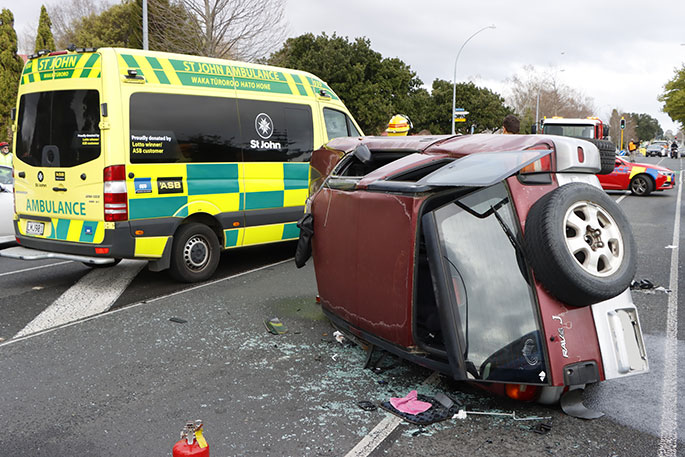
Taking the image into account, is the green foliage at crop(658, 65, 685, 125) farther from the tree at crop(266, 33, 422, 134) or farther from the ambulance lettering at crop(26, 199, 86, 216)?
the ambulance lettering at crop(26, 199, 86, 216)

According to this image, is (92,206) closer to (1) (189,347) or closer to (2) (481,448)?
(1) (189,347)

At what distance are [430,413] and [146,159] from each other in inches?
164

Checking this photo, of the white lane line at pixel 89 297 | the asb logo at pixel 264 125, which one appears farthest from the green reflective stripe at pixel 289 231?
the white lane line at pixel 89 297

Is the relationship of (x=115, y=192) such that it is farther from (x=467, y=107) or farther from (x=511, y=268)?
(x=467, y=107)

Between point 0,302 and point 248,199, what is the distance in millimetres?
2869

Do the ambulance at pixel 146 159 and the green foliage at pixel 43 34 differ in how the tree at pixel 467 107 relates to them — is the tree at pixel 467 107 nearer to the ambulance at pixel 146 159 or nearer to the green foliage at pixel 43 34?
the green foliage at pixel 43 34

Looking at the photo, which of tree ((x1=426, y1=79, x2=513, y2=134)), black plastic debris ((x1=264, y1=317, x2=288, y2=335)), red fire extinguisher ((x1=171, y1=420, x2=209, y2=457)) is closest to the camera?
red fire extinguisher ((x1=171, y1=420, x2=209, y2=457))

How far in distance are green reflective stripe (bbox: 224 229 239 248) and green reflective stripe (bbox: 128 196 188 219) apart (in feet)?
2.37

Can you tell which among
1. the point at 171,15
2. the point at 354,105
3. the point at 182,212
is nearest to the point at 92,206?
the point at 182,212

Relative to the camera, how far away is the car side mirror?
4.71 metres

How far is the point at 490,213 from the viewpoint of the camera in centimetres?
339

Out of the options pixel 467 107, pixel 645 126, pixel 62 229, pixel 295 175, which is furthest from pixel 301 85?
pixel 645 126

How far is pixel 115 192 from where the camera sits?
5961 mm

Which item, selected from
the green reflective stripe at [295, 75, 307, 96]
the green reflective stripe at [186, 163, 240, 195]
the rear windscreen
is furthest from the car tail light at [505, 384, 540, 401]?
the green reflective stripe at [295, 75, 307, 96]
